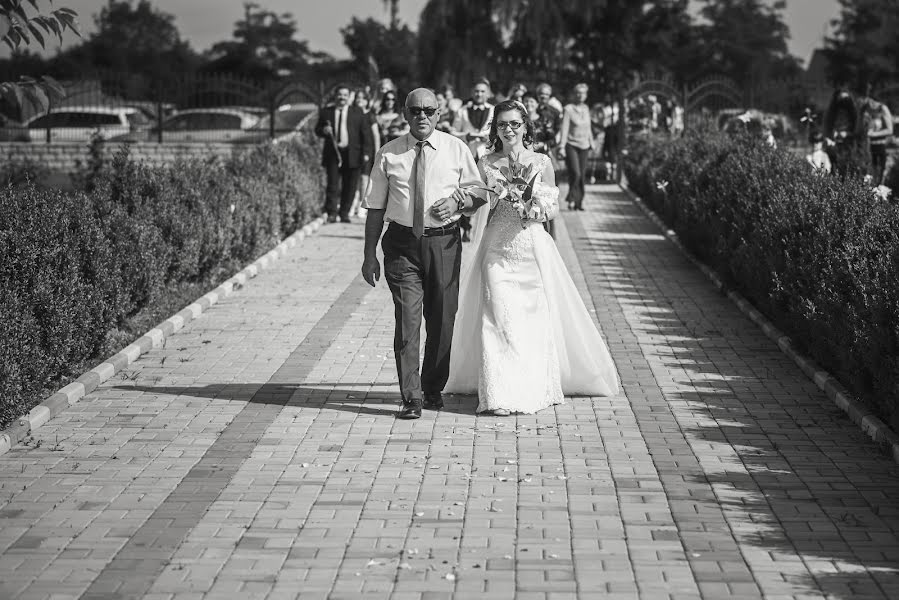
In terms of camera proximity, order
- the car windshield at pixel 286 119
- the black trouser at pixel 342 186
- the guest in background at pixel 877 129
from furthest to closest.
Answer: the car windshield at pixel 286 119
the guest in background at pixel 877 129
the black trouser at pixel 342 186

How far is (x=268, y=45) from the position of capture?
9244 centimetres

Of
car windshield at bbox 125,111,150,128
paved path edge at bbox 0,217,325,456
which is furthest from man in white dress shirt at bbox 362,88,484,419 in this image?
car windshield at bbox 125,111,150,128

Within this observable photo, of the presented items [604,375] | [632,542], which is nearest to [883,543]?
[632,542]

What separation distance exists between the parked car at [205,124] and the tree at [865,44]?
32.4 metres

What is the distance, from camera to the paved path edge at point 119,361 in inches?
329

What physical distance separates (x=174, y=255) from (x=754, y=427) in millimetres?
6775

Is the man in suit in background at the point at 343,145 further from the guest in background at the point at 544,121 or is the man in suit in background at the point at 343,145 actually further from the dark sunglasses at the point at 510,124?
the dark sunglasses at the point at 510,124

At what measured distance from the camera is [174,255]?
13453 mm

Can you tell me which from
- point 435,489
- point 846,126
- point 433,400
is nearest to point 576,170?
point 846,126

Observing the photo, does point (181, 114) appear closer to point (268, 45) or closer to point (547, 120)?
point (547, 120)

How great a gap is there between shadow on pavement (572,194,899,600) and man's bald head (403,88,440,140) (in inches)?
96.3

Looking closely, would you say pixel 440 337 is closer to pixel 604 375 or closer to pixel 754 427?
pixel 604 375

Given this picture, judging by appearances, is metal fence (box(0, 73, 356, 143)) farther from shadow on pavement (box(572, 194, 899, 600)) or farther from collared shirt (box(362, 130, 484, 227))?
collared shirt (box(362, 130, 484, 227))

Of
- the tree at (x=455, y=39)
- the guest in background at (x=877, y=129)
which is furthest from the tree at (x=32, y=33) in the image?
the tree at (x=455, y=39)
